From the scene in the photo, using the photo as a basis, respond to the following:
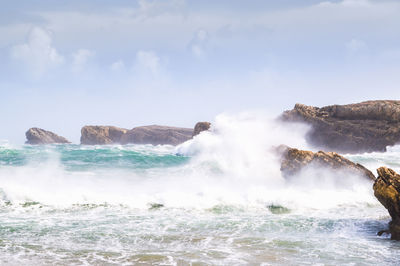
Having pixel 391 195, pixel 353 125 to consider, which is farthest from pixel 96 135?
pixel 391 195

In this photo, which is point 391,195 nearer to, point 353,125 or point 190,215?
point 190,215

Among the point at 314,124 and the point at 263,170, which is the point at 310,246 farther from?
the point at 314,124

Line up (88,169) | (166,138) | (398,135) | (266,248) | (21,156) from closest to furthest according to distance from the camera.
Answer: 1. (266,248)
2. (88,169)
3. (21,156)
4. (398,135)
5. (166,138)

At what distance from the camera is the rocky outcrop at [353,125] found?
3391cm

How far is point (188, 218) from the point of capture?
30.7 ft

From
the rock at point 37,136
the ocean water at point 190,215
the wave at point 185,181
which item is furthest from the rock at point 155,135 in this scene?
the ocean water at point 190,215

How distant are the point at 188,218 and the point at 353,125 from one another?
29.7 meters

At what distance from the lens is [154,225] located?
336 inches

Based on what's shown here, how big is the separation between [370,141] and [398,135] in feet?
7.74

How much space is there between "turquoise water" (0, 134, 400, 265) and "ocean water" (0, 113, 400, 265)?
28 millimetres

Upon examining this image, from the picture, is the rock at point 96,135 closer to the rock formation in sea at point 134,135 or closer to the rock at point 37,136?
the rock formation in sea at point 134,135

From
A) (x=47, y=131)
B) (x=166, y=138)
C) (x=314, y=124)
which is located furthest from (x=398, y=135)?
(x=47, y=131)

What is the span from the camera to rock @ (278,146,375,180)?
1370 cm

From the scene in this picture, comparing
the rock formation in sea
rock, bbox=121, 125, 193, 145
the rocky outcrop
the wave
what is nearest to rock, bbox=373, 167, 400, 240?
the wave
